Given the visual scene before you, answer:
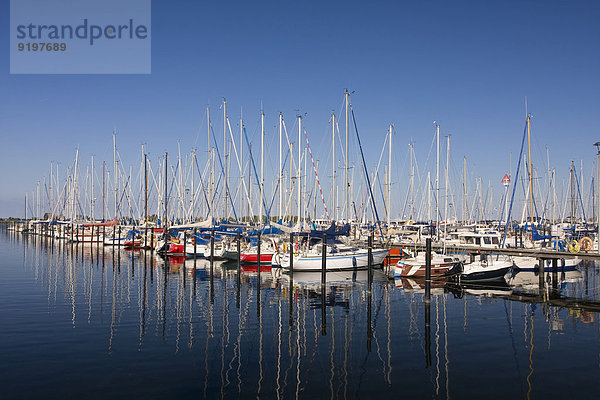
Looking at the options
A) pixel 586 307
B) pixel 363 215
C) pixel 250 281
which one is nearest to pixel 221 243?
pixel 250 281

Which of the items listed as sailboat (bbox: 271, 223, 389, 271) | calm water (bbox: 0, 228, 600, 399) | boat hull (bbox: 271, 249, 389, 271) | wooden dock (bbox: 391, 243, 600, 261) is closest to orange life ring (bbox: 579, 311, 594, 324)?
calm water (bbox: 0, 228, 600, 399)

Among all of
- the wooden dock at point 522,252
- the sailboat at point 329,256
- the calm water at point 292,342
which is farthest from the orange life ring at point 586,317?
the sailboat at point 329,256

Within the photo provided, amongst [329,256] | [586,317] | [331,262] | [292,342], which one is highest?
[329,256]

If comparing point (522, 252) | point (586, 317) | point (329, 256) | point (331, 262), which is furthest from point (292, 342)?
point (522, 252)

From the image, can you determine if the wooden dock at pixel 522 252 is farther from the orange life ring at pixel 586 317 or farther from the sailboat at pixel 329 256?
the orange life ring at pixel 586 317

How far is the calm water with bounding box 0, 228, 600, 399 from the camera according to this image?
563 inches

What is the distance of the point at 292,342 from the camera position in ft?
63.1

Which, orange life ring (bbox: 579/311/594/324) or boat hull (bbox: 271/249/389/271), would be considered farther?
boat hull (bbox: 271/249/389/271)

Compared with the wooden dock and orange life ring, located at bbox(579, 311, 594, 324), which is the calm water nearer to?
orange life ring, located at bbox(579, 311, 594, 324)

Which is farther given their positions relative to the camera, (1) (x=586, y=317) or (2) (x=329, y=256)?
(2) (x=329, y=256)

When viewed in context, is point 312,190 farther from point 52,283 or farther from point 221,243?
point 52,283

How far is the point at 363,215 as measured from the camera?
2987 inches

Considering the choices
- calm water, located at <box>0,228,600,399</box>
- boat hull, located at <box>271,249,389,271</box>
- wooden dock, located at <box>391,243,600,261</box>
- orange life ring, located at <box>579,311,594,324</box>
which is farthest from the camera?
boat hull, located at <box>271,249,389,271</box>

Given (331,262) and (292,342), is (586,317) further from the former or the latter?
(331,262)
